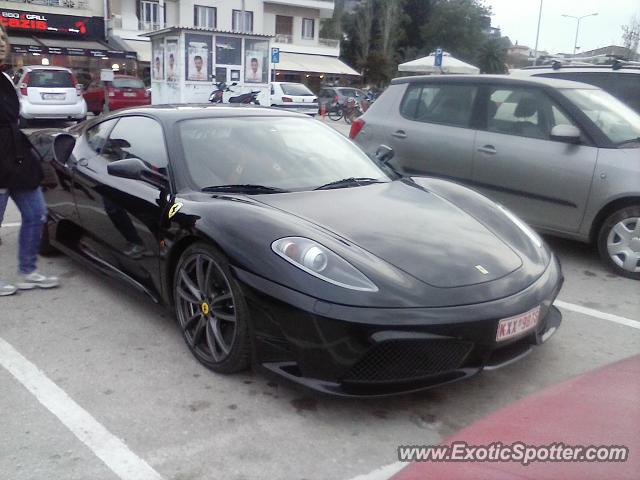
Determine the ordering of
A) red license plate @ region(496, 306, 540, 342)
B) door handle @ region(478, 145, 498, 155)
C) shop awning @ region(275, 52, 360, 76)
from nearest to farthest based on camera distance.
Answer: red license plate @ region(496, 306, 540, 342), door handle @ region(478, 145, 498, 155), shop awning @ region(275, 52, 360, 76)

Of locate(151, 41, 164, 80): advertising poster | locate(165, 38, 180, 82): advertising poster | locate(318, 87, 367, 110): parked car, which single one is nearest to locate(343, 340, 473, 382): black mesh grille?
locate(165, 38, 180, 82): advertising poster

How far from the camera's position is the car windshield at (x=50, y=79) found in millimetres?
16922

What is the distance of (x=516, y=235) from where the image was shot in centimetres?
342

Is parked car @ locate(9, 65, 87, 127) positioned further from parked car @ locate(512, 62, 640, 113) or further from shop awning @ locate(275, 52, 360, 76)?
shop awning @ locate(275, 52, 360, 76)

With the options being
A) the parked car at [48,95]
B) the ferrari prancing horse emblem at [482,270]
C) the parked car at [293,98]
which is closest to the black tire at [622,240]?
the ferrari prancing horse emblem at [482,270]

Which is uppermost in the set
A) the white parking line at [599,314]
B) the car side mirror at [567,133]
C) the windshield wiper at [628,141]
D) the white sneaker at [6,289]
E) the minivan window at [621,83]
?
the minivan window at [621,83]

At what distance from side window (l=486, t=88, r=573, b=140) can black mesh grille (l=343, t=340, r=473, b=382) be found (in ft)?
11.0

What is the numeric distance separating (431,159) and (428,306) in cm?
362

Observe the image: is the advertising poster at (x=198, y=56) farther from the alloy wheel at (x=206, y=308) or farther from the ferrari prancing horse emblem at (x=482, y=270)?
the ferrari prancing horse emblem at (x=482, y=270)

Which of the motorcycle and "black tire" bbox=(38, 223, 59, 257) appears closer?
"black tire" bbox=(38, 223, 59, 257)

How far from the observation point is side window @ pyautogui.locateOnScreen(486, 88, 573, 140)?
5430 mm

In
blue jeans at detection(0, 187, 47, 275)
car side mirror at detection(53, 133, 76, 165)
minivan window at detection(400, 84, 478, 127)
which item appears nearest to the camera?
blue jeans at detection(0, 187, 47, 275)

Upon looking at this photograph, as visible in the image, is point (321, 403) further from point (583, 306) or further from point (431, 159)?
point (431, 159)

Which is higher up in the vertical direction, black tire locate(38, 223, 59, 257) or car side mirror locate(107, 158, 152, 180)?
car side mirror locate(107, 158, 152, 180)
